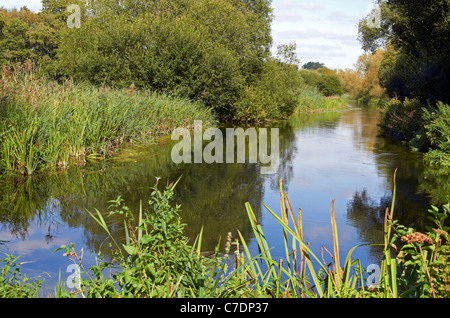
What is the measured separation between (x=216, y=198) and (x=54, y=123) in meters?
3.93

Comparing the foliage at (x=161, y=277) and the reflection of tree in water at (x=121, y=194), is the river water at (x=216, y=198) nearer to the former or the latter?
the reflection of tree in water at (x=121, y=194)

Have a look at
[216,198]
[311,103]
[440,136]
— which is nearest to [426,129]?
[440,136]

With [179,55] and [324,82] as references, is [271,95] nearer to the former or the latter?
[179,55]

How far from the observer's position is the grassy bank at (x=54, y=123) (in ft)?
28.5

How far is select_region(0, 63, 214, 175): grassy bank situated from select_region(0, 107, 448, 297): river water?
45 centimetres

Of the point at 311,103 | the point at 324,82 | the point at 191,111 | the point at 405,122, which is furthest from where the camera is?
the point at 324,82

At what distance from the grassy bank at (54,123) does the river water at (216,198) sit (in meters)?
0.45

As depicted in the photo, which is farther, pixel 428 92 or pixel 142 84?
pixel 142 84

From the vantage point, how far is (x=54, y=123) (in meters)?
9.48

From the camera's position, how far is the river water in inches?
218

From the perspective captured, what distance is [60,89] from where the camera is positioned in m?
11.8

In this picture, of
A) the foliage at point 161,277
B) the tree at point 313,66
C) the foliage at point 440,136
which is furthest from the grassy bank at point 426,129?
the tree at point 313,66

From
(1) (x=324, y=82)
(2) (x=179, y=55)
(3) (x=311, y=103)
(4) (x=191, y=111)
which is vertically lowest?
(4) (x=191, y=111)

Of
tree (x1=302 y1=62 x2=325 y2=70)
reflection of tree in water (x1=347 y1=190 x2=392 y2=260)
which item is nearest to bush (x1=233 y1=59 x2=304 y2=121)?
reflection of tree in water (x1=347 y1=190 x2=392 y2=260)
